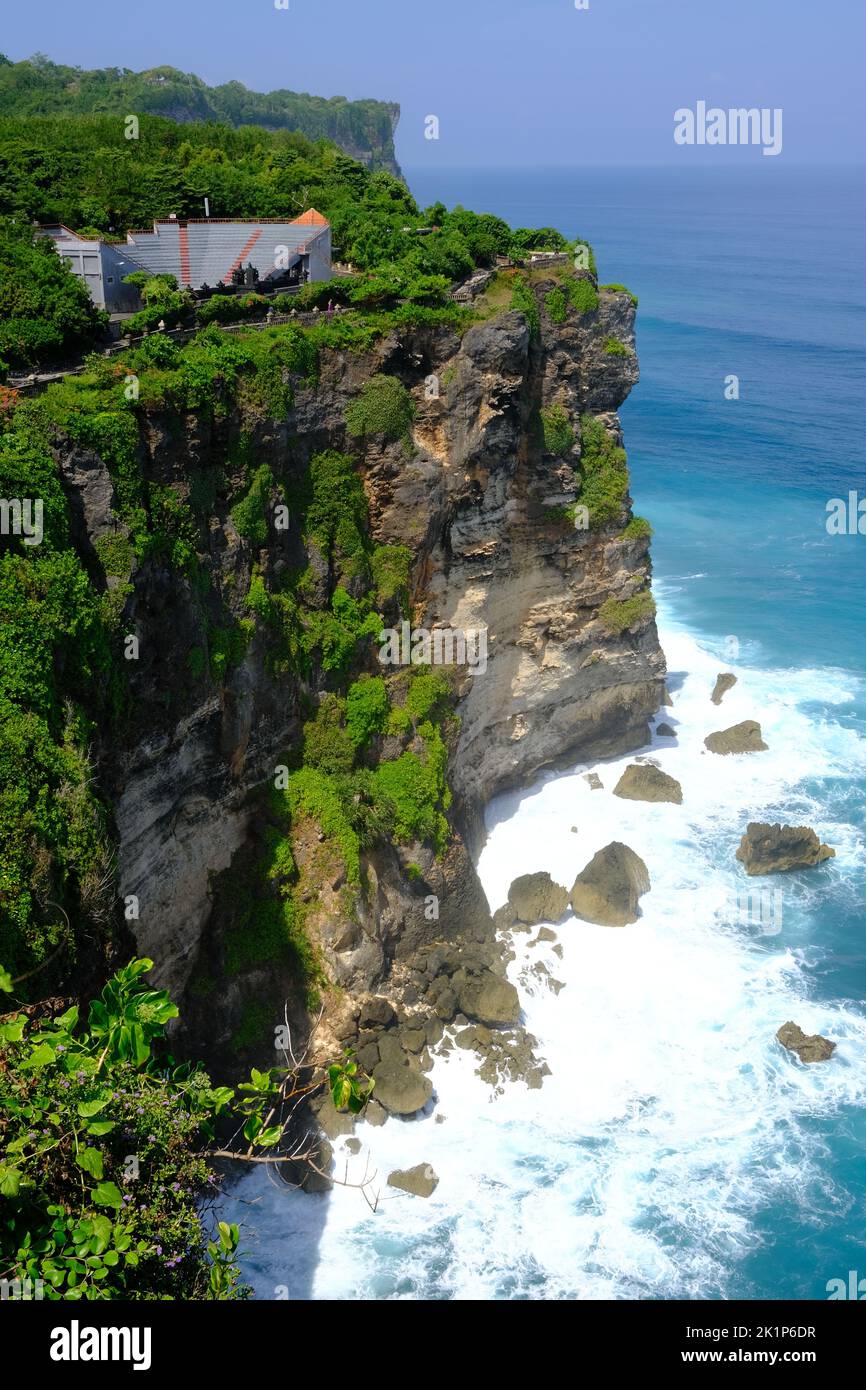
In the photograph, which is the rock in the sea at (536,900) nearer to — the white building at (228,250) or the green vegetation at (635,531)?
the green vegetation at (635,531)

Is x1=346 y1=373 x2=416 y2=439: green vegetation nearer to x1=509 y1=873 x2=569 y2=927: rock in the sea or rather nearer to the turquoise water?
x1=509 y1=873 x2=569 y2=927: rock in the sea

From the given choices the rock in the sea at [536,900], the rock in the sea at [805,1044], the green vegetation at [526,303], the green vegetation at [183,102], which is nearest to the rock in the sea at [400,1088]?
the rock in the sea at [536,900]

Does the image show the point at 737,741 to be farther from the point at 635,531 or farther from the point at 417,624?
the point at 417,624

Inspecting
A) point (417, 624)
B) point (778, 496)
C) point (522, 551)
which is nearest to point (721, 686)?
point (522, 551)

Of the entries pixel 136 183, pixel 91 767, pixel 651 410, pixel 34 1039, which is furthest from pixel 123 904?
pixel 651 410

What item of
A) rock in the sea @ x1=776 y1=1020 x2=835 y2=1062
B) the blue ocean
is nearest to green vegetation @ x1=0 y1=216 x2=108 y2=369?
the blue ocean

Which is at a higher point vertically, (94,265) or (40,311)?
(94,265)
